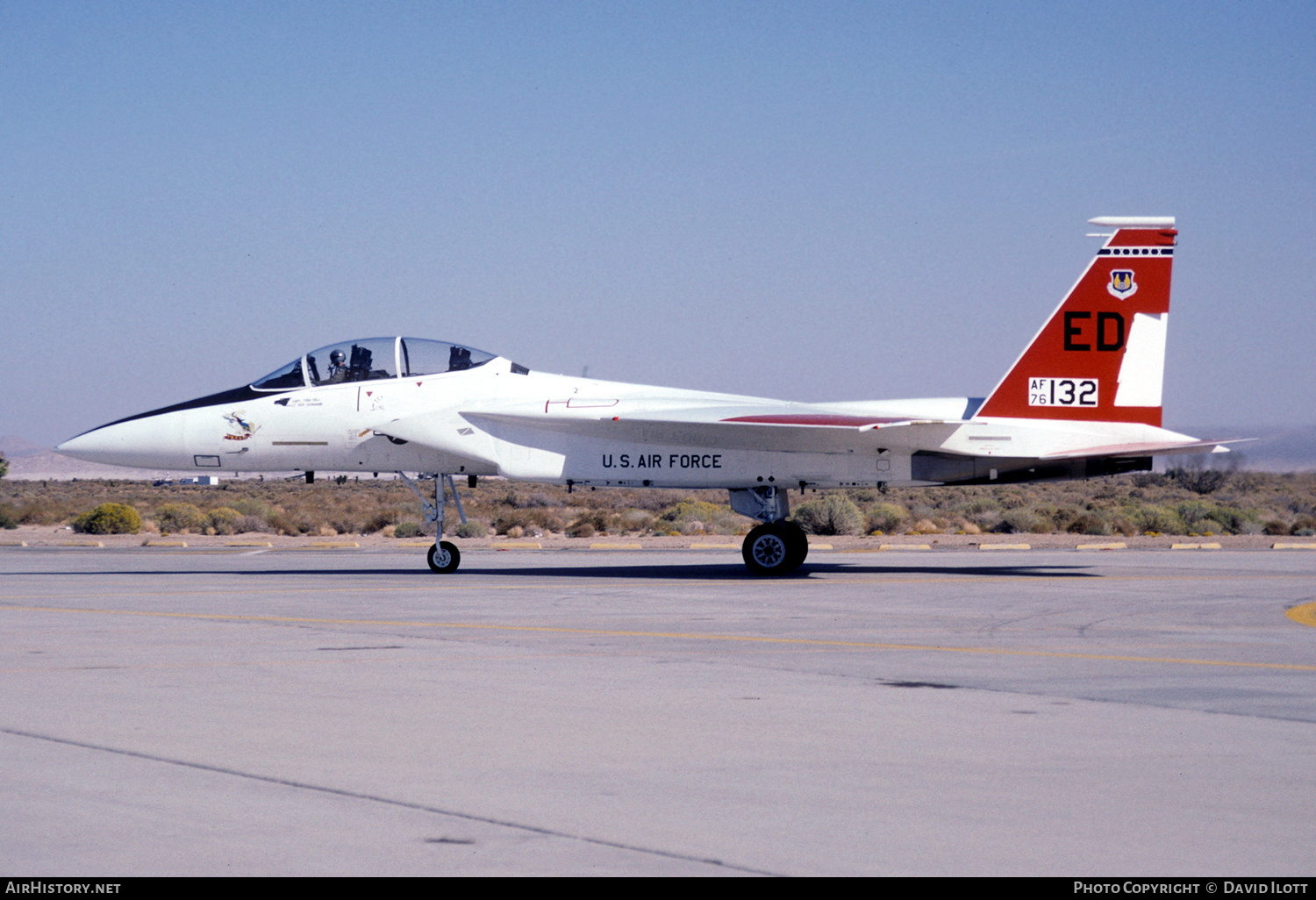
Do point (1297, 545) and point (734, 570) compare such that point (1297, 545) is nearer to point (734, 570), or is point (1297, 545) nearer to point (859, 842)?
point (734, 570)

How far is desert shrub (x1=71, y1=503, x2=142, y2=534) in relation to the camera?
4122 centimetres

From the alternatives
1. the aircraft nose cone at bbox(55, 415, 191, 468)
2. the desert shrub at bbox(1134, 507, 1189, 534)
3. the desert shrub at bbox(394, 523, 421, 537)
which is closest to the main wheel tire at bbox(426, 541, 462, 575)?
the aircraft nose cone at bbox(55, 415, 191, 468)

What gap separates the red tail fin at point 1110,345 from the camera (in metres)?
20.7

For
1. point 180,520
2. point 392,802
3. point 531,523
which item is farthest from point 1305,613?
point 180,520

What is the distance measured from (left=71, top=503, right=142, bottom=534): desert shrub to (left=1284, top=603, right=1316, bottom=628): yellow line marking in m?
35.8

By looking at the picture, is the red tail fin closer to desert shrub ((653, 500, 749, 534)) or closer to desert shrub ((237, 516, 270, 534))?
desert shrub ((653, 500, 749, 534))

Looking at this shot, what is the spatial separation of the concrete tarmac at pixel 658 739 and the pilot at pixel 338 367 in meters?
6.68

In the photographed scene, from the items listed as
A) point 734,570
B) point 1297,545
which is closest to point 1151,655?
point 734,570

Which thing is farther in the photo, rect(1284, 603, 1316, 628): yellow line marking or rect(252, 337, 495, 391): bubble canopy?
rect(252, 337, 495, 391): bubble canopy

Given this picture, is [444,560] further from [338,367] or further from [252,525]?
[252,525]

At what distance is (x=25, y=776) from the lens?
6.26 metres

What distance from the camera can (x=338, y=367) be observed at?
21578 mm

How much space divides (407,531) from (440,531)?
1776cm

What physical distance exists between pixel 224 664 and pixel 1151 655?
7460mm
